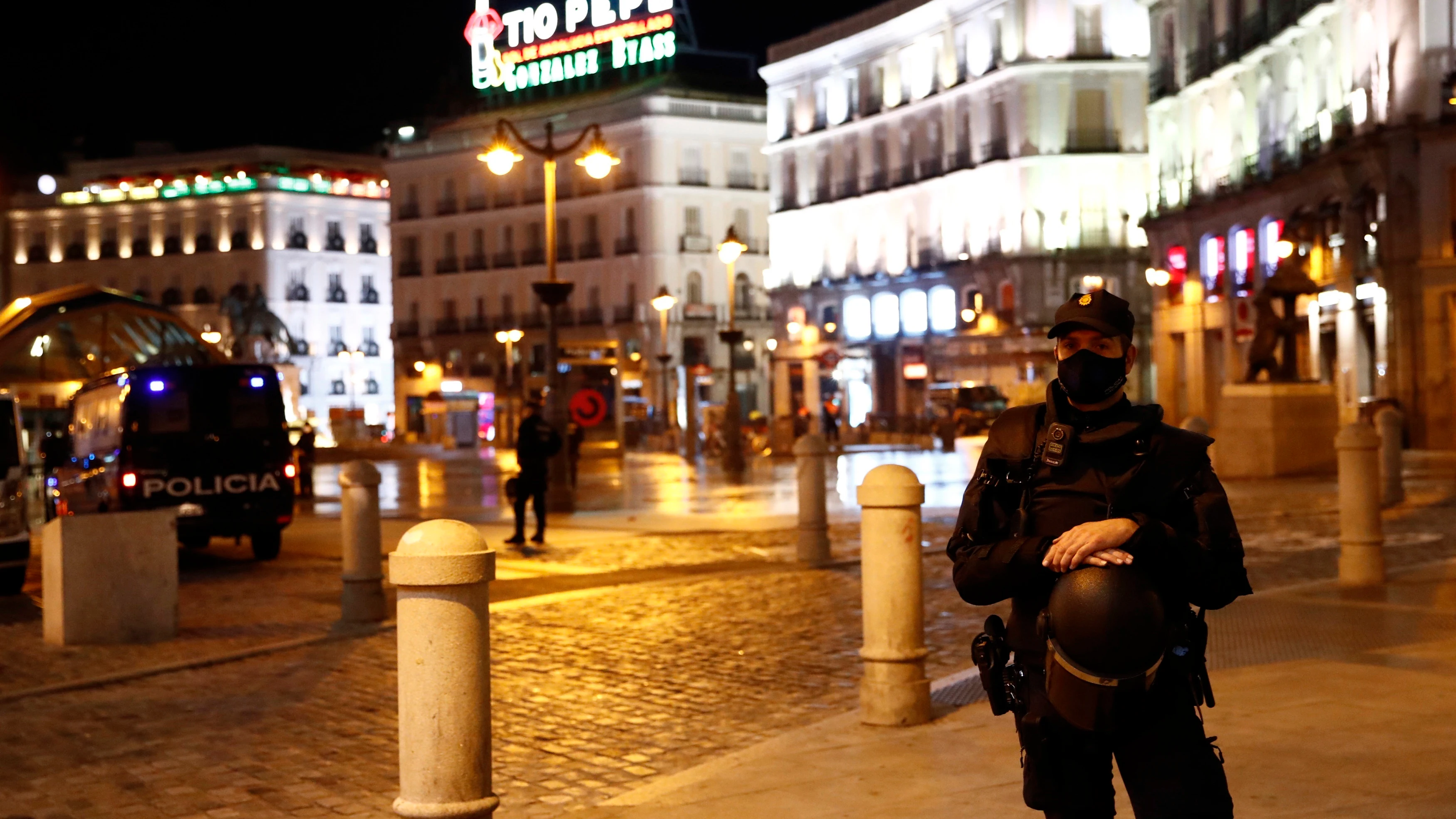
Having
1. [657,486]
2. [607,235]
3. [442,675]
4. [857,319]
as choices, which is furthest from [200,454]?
[607,235]

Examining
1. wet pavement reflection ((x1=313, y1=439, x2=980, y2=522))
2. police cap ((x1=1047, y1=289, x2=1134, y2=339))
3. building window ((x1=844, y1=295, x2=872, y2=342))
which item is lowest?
wet pavement reflection ((x1=313, y1=439, x2=980, y2=522))

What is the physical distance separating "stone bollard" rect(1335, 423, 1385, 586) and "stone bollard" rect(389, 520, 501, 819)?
9.13 meters

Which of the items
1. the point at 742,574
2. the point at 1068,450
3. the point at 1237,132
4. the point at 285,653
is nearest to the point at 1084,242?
the point at 1237,132

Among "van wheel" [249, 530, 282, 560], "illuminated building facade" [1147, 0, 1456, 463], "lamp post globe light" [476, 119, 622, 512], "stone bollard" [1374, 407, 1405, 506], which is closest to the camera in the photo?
"van wheel" [249, 530, 282, 560]

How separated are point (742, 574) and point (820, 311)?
208 ft

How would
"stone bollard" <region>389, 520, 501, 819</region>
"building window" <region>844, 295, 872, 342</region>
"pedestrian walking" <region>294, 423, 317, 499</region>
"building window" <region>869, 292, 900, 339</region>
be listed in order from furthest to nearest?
"building window" <region>844, 295, 872, 342</region> → "building window" <region>869, 292, 900, 339</region> → "pedestrian walking" <region>294, 423, 317, 499</region> → "stone bollard" <region>389, 520, 501, 819</region>

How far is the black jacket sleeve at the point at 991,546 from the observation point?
3.82 m

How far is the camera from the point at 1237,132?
167 feet

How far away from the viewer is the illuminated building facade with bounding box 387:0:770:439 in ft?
275

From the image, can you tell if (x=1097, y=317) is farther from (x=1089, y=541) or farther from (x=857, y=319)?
(x=857, y=319)

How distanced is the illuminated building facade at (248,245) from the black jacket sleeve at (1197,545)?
97669 millimetres

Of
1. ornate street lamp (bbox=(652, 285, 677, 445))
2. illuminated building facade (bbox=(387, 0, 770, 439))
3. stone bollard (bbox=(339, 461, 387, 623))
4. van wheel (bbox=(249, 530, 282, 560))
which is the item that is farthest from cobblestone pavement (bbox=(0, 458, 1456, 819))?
illuminated building facade (bbox=(387, 0, 770, 439))

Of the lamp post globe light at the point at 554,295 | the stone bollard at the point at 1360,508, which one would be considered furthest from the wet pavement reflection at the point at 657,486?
the stone bollard at the point at 1360,508

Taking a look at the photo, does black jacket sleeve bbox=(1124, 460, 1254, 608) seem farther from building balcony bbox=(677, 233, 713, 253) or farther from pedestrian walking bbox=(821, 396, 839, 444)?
building balcony bbox=(677, 233, 713, 253)
